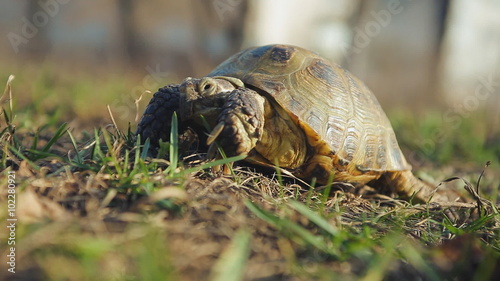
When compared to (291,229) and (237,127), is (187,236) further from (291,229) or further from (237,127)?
(237,127)

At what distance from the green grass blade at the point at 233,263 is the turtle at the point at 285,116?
0.83m

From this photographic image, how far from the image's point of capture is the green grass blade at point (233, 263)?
1080 mm

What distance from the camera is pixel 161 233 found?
1.27 m

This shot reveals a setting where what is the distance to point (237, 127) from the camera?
6.60ft

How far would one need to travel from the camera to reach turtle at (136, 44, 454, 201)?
2.14 m

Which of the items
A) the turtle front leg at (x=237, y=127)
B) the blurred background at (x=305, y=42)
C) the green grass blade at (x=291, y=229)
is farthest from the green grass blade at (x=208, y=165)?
the blurred background at (x=305, y=42)

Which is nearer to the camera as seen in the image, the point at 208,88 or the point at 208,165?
the point at 208,165

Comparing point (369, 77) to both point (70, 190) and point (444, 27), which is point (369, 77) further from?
point (70, 190)

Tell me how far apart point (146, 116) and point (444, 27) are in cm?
1056

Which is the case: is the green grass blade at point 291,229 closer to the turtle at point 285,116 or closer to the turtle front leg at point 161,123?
the turtle at point 285,116

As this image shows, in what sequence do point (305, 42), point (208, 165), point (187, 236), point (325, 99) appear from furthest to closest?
point (305, 42)
point (325, 99)
point (208, 165)
point (187, 236)

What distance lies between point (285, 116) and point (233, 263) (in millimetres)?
1388

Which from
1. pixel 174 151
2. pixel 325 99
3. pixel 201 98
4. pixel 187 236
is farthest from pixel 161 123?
pixel 187 236

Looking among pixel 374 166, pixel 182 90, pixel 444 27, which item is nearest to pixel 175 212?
pixel 182 90
